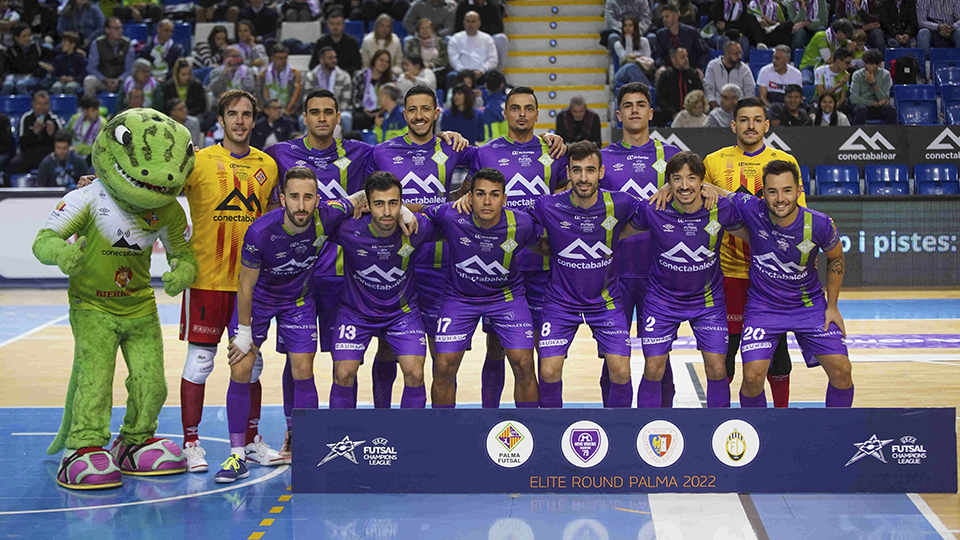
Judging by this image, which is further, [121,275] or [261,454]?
[261,454]

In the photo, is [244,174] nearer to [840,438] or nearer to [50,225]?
[50,225]

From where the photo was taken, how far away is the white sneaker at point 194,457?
5.86m

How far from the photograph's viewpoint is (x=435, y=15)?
49.0 ft

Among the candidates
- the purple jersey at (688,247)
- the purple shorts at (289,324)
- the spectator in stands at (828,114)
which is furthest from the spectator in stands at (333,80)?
the purple jersey at (688,247)

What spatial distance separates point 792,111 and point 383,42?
5631 mm

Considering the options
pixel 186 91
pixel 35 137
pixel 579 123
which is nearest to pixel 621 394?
pixel 579 123

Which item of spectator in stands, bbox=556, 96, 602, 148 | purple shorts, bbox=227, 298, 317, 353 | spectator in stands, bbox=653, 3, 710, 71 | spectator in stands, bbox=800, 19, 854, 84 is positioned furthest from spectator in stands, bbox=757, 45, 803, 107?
purple shorts, bbox=227, 298, 317, 353

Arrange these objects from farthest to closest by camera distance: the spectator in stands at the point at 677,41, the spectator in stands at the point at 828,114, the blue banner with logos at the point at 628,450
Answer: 1. the spectator in stands at the point at 677,41
2. the spectator in stands at the point at 828,114
3. the blue banner with logos at the point at 628,450

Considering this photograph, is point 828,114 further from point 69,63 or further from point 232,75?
point 69,63

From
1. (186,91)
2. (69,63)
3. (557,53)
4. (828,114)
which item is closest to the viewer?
(828,114)

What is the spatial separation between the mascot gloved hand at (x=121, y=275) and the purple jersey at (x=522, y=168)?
1.82 m

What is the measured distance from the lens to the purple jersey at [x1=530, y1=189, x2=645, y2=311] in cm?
580

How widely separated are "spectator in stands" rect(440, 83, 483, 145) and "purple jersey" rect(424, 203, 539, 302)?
20.7ft

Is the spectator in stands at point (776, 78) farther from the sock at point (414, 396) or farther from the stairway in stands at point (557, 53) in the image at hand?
the sock at point (414, 396)
